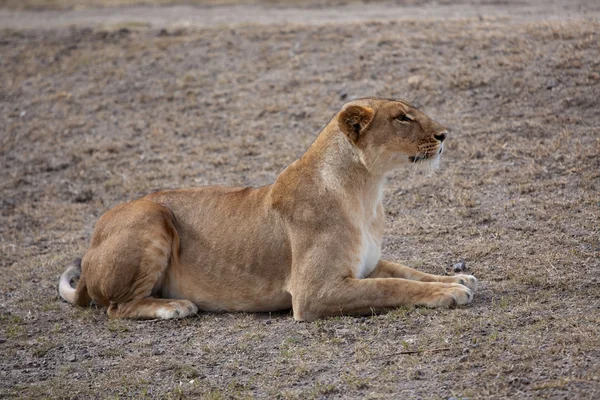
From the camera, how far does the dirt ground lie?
16.7ft

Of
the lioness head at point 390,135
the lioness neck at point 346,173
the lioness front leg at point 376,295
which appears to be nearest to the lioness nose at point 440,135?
the lioness head at point 390,135

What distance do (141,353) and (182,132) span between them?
603cm

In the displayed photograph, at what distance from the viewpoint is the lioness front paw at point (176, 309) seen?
6266mm

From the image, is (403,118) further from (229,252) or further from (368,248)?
(229,252)

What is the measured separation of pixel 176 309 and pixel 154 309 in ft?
0.60

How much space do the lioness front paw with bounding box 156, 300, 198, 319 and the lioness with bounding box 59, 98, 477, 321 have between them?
10 millimetres

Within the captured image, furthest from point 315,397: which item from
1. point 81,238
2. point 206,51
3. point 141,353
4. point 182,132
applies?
point 206,51

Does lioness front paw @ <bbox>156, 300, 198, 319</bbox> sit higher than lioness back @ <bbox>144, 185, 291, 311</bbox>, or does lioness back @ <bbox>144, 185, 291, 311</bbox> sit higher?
lioness back @ <bbox>144, 185, 291, 311</bbox>

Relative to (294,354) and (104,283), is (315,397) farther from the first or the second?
(104,283)

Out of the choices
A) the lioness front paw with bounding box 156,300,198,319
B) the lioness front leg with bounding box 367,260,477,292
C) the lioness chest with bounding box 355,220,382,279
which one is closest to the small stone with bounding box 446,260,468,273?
the lioness front leg with bounding box 367,260,477,292

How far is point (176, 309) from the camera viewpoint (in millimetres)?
6277

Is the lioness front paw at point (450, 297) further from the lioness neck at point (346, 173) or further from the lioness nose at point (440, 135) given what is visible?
the lioness nose at point (440, 135)

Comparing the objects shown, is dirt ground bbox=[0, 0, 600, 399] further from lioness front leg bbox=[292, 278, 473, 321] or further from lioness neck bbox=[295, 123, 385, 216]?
lioness neck bbox=[295, 123, 385, 216]

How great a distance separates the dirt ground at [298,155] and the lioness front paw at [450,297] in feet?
0.22
